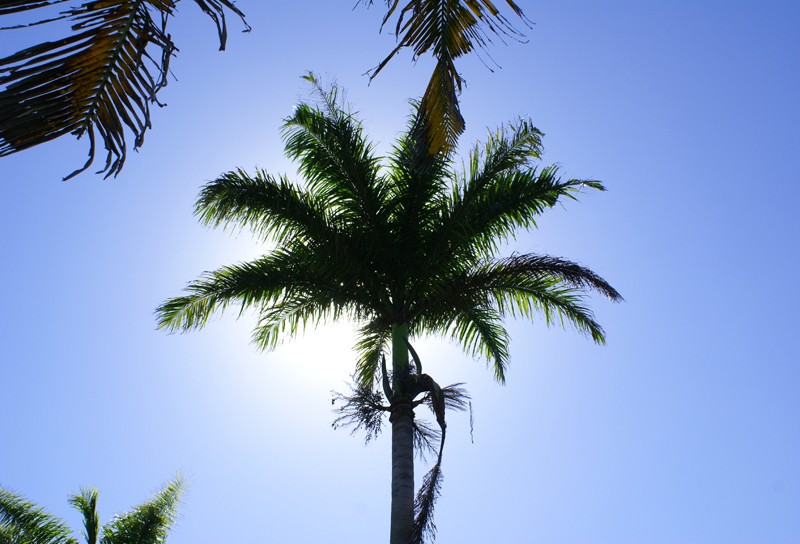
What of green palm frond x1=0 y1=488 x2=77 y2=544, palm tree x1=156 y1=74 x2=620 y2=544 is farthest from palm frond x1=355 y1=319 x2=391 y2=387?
green palm frond x1=0 y1=488 x2=77 y2=544

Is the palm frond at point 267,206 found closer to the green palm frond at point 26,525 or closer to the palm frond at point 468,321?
the palm frond at point 468,321

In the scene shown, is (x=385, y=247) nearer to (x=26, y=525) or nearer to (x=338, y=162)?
(x=338, y=162)

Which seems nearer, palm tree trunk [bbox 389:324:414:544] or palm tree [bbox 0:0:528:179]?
palm tree [bbox 0:0:528:179]

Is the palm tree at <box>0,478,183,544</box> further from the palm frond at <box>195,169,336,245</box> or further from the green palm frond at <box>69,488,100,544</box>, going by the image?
the palm frond at <box>195,169,336,245</box>

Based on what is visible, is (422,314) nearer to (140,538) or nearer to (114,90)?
(140,538)

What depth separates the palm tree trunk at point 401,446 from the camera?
10.7m

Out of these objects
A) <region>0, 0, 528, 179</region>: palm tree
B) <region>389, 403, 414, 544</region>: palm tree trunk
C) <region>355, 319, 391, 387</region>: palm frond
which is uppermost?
<region>355, 319, 391, 387</region>: palm frond

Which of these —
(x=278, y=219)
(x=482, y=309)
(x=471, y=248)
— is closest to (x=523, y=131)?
(x=471, y=248)

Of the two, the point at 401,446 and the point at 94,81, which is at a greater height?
the point at 401,446

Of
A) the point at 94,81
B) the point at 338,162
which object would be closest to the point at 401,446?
the point at 338,162

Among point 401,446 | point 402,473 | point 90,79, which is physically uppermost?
point 401,446

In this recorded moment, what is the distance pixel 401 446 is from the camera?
37.1 ft

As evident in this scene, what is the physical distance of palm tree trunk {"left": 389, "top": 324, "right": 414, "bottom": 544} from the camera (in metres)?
10.7

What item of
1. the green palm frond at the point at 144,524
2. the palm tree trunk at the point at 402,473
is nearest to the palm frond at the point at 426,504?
the palm tree trunk at the point at 402,473
